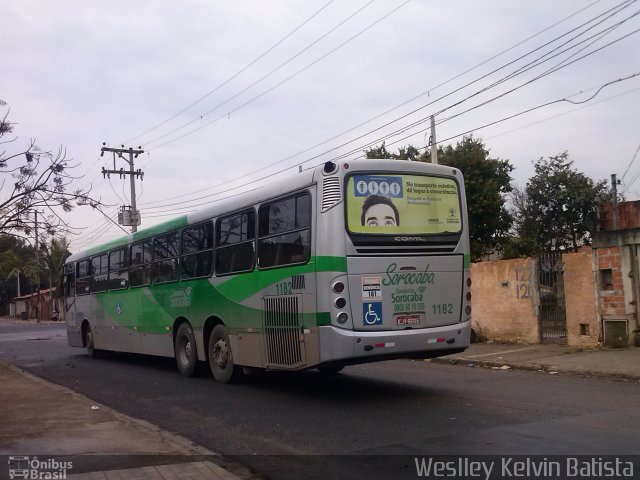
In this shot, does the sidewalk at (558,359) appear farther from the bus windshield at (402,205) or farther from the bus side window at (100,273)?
the bus side window at (100,273)

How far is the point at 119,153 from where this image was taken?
39875 mm

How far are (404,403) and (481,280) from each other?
9.75 metres

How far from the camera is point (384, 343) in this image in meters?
9.41

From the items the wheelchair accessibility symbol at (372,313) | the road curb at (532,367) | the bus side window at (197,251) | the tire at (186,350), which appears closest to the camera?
the wheelchair accessibility symbol at (372,313)

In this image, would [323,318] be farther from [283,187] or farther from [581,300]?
[581,300]

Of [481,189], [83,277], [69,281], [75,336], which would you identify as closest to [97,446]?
[83,277]

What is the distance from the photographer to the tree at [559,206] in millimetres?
39250

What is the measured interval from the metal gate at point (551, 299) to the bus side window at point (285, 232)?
8.84 m

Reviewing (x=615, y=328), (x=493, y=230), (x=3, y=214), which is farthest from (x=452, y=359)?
(x=493, y=230)

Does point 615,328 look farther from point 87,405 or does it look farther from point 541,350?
point 87,405

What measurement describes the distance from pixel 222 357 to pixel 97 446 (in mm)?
5109

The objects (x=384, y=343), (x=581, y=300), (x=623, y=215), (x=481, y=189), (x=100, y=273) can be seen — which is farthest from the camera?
(x=481, y=189)

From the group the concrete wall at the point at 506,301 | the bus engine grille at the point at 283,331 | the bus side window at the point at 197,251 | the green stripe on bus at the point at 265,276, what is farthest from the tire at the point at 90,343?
the concrete wall at the point at 506,301

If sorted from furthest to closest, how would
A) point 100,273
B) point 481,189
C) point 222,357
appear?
point 481,189 → point 100,273 → point 222,357
